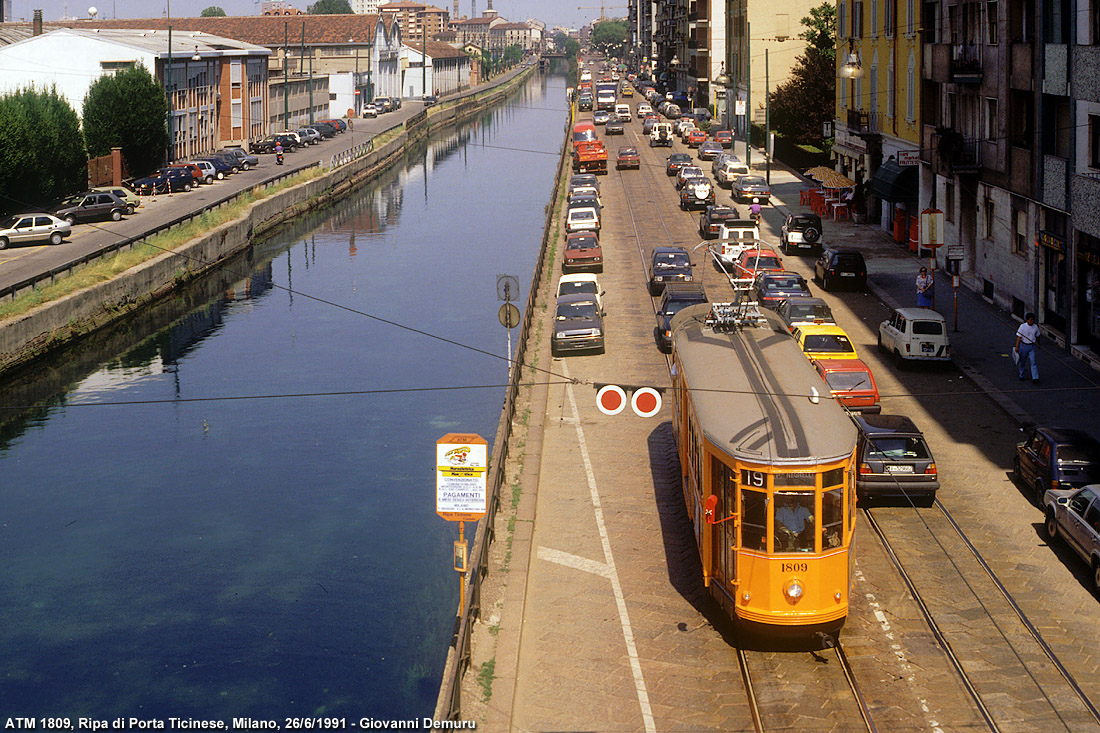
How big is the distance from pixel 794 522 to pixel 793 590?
972 mm

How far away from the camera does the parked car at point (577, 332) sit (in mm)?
37781

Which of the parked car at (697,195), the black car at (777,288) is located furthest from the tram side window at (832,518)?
the parked car at (697,195)

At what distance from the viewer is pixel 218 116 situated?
108 m

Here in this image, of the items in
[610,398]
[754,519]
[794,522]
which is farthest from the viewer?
[610,398]

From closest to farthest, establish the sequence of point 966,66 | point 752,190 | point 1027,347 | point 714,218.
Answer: point 1027,347, point 966,66, point 714,218, point 752,190

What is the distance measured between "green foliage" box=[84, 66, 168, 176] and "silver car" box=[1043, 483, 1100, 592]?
72.7 m

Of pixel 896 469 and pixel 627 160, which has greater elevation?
pixel 627 160

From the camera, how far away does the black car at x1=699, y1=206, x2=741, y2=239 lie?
2311 inches

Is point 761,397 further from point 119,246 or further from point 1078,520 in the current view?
point 119,246

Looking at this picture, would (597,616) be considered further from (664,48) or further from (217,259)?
(664,48)

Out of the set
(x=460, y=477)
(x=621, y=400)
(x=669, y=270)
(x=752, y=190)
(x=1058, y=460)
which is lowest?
(x=1058, y=460)

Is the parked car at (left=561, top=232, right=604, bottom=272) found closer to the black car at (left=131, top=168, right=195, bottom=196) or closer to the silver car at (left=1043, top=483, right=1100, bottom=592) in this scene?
the silver car at (left=1043, top=483, right=1100, bottom=592)

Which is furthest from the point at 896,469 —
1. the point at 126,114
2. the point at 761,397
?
the point at 126,114

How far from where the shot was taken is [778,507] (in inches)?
713
